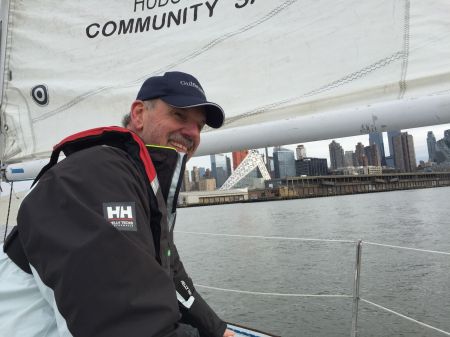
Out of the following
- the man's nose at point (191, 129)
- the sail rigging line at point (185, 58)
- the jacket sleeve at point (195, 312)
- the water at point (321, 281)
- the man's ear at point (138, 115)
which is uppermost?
the sail rigging line at point (185, 58)

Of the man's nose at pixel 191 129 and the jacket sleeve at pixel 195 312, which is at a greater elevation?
the man's nose at pixel 191 129

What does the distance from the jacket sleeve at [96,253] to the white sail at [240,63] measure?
3.83 ft

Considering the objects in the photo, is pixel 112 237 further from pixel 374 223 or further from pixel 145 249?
pixel 374 223

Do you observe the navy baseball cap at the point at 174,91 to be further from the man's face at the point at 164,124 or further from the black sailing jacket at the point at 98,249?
the black sailing jacket at the point at 98,249

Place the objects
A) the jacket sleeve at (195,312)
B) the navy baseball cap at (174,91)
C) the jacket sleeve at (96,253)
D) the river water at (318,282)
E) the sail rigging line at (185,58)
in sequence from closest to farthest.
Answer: the jacket sleeve at (96,253) → the navy baseball cap at (174,91) → the jacket sleeve at (195,312) → the sail rigging line at (185,58) → the river water at (318,282)

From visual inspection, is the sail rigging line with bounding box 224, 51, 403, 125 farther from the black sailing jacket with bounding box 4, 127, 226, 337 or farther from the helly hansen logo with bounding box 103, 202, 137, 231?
the helly hansen logo with bounding box 103, 202, 137, 231

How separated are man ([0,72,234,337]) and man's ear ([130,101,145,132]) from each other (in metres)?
0.23

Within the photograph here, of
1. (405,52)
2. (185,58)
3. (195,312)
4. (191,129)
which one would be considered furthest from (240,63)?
(195,312)

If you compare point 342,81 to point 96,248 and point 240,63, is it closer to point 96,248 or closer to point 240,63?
point 240,63

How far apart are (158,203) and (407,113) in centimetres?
112

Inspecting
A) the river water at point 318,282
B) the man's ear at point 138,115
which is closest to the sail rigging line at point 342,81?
the man's ear at point 138,115

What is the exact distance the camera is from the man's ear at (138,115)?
1.09 meters

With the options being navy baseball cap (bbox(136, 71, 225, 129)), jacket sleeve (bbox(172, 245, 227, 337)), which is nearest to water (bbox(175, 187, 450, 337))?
jacket sleeve (bbox(172, 245, 227, 337))

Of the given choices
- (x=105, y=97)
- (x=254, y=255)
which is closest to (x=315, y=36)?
(x=105, y=97)
